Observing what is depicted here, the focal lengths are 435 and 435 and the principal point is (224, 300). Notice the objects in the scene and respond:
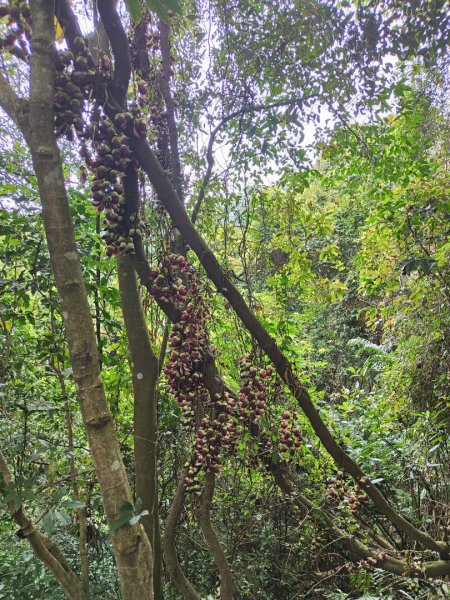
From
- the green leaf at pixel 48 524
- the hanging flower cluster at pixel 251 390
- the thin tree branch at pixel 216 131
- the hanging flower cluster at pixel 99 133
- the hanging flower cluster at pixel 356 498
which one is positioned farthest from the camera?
the thin tree branch at pixel 216 131

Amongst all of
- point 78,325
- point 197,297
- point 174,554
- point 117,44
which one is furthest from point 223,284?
point 174,554

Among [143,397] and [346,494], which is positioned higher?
[143,397]

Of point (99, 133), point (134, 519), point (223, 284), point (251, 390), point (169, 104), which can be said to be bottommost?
point (134, 519)

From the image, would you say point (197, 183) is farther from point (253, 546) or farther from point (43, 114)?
point (253, 546)

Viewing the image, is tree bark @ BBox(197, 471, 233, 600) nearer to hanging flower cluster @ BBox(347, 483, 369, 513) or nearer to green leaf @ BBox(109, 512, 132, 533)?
hanging flower cluster @ BBox(347, 483, 369, 513)

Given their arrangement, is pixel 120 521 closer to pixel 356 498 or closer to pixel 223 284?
pixel 223 284

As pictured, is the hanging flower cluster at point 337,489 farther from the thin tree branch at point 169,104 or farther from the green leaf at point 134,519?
the thin tree branch at point 169,104

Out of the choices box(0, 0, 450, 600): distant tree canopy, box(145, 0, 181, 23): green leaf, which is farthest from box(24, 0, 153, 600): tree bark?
Result: box(145, 0, 181, 23): green leaf

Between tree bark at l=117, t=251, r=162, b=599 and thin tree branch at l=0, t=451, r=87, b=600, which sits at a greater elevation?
tree bark at l=117, t=251, r=162, b=599

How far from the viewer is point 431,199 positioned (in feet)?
10.2

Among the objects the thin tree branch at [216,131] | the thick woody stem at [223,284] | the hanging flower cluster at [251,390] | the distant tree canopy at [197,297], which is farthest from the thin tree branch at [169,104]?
the hanging flower cluster at [251,390]

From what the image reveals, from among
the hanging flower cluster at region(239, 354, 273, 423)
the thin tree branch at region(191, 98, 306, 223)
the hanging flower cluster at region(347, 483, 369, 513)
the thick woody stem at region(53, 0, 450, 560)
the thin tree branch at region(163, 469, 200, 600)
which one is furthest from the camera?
the thin tree branch at region(163, 469, 200, 600)

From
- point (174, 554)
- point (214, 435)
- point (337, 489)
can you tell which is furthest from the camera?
point (174, 554)

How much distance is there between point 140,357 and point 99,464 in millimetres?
834
